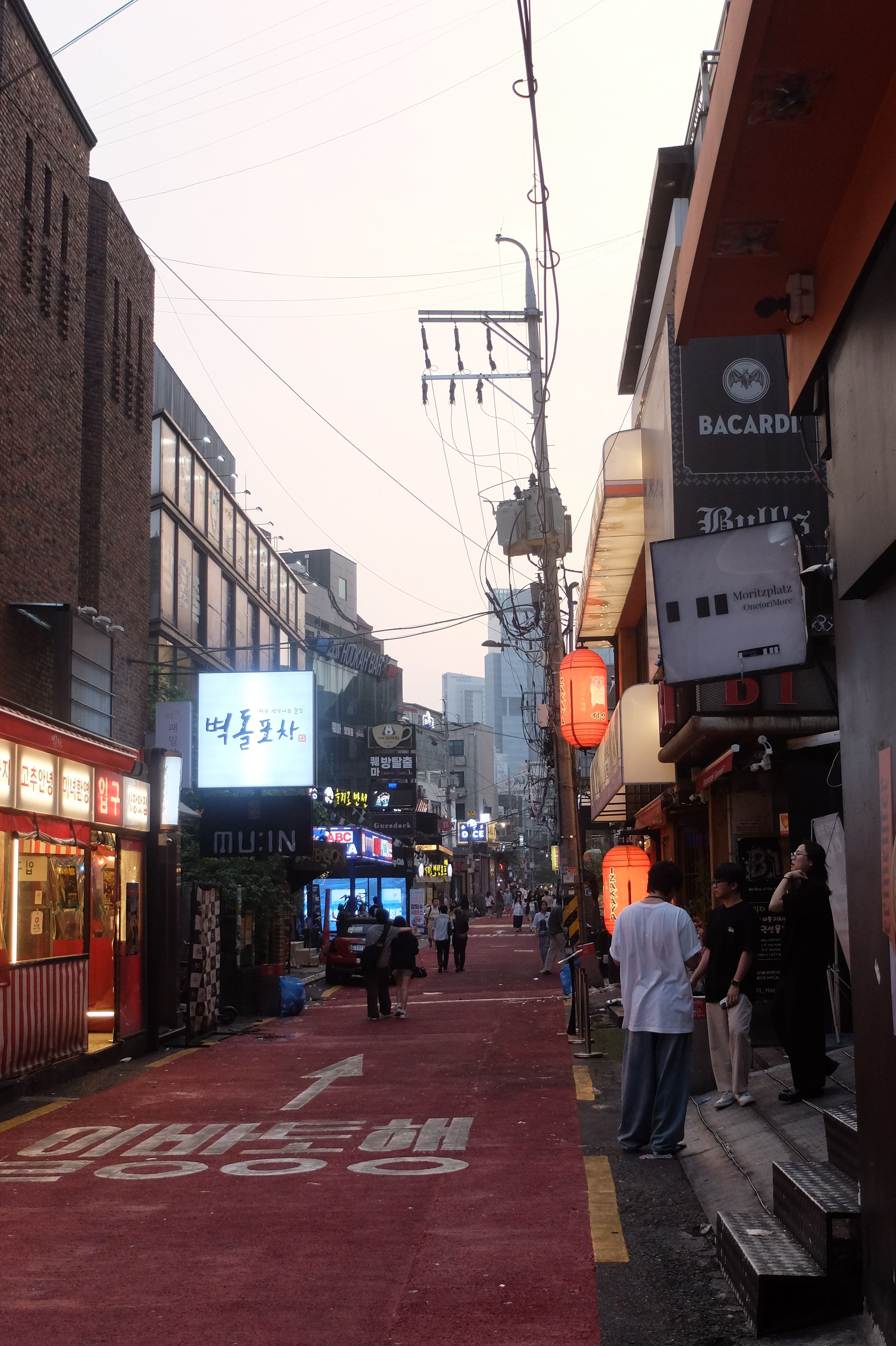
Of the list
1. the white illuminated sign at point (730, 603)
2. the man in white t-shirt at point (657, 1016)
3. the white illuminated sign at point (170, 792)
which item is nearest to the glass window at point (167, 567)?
the white illuminated sign at point (170, 792)

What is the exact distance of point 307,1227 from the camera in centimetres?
698

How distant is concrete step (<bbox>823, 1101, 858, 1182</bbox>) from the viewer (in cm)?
588

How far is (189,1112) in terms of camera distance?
11.1 meters

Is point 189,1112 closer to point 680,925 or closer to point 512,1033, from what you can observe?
point 680,925

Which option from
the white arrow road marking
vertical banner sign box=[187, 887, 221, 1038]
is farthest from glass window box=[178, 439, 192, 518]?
the white arrow road marking

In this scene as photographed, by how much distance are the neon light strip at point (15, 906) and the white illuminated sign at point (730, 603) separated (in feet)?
23.4

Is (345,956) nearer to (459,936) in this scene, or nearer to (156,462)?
(459,936)

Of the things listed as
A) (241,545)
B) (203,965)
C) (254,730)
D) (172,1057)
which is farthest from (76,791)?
(241,545)

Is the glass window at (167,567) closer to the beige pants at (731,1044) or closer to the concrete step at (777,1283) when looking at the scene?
the beige pants at (731,1044)

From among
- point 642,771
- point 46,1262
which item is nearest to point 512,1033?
point 642,771

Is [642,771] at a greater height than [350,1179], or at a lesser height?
greater

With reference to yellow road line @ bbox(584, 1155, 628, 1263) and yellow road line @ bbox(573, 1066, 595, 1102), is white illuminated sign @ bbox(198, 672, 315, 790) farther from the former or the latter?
yellow road line @ bbox(584, 1155, 628, 1263)

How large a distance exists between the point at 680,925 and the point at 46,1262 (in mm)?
4369

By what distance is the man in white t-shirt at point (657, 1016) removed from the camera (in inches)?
335
